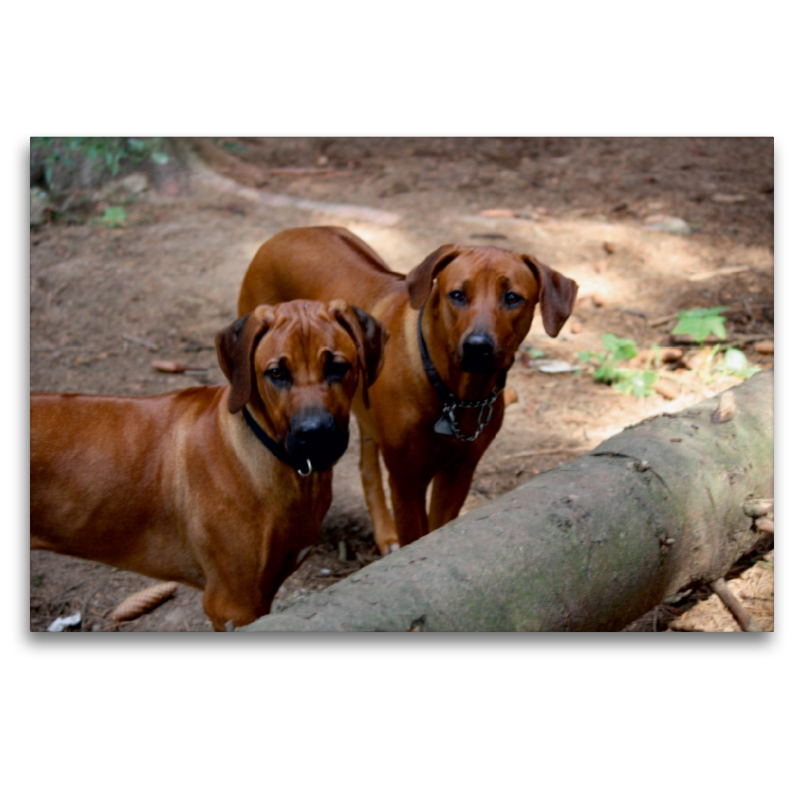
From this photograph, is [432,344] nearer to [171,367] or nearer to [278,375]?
[278,375]

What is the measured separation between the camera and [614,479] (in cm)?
309

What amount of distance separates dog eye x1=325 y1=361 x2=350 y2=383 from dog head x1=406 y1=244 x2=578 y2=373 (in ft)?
1.81

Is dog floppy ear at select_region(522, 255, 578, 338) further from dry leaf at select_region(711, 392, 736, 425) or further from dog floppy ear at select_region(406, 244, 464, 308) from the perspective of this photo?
dry leaf at select_region(711, 392, 736, 425)

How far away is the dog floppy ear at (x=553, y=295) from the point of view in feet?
10.9

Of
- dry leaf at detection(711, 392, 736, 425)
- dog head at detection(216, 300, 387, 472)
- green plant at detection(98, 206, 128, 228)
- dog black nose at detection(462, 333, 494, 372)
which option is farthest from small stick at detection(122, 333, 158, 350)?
dry leaf at detection(711, 392, 736, 425)

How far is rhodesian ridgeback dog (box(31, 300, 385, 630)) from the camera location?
2818mm

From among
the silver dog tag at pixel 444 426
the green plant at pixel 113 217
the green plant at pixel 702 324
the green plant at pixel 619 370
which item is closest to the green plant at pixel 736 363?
the green plant at pixel 702 324

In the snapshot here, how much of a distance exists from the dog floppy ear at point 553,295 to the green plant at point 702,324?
1.93 m

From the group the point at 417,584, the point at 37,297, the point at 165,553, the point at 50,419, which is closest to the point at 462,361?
the point at 417,584

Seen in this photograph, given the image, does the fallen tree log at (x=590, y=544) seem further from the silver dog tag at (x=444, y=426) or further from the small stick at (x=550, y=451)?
the small stick at (x=550, y=451)

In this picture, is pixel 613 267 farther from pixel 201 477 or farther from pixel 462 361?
pixel 201 477

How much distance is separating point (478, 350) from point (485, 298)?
221 mm

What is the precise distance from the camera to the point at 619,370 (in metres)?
5.09
